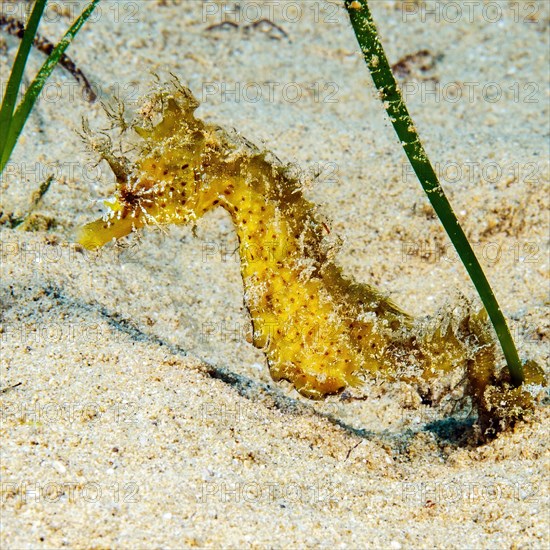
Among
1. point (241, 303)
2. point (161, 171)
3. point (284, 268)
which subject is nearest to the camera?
point (161, 171)

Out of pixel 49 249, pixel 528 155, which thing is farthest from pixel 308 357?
pixel 528 155

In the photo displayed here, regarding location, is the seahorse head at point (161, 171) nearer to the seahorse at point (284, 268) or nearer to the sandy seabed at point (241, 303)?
the seahorse at point (284, 268)

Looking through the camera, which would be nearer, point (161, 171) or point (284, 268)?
point (161, 171)

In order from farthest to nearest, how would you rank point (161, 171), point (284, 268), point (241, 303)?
point (241, 303) → point (284, 268) → point (161, 171)

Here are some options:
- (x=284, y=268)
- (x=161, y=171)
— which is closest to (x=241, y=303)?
(x=284, y=268)

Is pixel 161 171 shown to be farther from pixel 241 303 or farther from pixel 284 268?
pixel 241 303

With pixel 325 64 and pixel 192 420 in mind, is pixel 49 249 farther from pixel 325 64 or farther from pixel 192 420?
pixel 325 64

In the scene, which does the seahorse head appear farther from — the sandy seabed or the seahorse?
the sandy seabed
